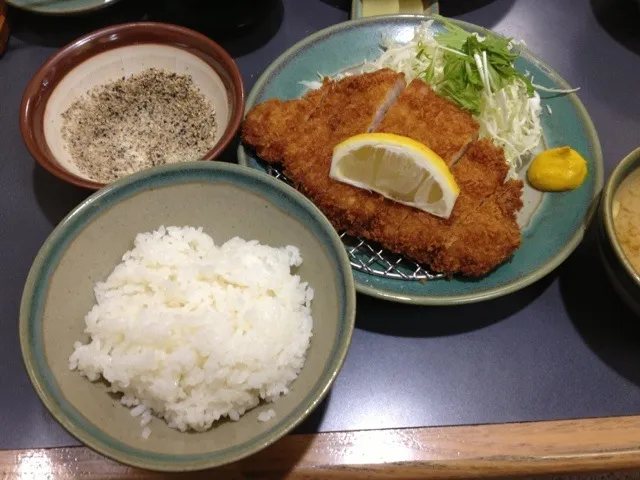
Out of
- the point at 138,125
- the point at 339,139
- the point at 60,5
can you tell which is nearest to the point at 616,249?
the point at 339,139

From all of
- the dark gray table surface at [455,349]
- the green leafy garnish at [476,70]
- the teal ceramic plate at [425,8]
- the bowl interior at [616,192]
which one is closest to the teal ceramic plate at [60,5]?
the dark gray table surface at [455,349]

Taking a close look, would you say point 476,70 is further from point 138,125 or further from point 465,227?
point 138,125

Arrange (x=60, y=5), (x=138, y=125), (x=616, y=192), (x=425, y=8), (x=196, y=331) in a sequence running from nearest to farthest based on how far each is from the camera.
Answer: (x=196, y=331) < (x=616, y=192) < (x=138, y=125) < (x=60, y=5) < (x=425, y=8)

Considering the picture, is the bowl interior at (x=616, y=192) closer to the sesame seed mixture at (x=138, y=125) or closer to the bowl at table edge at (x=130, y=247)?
the bowl at table edge at (x=130, y=247)

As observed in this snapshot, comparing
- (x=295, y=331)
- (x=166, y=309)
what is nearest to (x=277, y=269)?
(x=295, y=331)

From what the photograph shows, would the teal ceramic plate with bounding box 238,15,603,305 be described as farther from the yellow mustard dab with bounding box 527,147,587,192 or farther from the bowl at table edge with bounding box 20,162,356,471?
the bowl at table edge with bounding box 20,162,356,471

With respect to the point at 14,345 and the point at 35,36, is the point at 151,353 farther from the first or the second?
the point at 35,36

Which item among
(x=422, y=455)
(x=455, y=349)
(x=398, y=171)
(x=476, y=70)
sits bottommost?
(x=422, y=455)

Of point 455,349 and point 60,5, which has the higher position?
point 60,5
